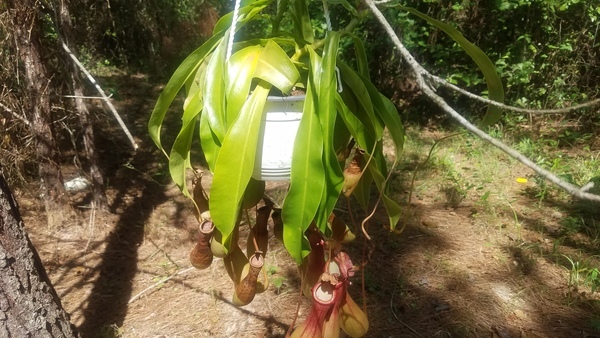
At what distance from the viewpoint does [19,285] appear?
1.33 meters

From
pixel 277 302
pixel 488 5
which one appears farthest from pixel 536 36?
pixel 277 302

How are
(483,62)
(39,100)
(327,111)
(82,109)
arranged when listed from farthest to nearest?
(82,109) < (39,100) < (483,62) < (327,111)

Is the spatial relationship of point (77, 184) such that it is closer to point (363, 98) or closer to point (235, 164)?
point (235, 164)

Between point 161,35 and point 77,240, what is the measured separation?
391cm

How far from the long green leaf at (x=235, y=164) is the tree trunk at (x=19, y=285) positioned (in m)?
0.87

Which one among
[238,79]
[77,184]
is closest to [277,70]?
[238,79]

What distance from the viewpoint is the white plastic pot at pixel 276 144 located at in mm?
867

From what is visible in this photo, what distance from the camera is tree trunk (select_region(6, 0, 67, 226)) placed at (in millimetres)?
2258

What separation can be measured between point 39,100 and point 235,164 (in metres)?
2.14

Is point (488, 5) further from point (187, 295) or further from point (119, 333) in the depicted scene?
point (119, 333)

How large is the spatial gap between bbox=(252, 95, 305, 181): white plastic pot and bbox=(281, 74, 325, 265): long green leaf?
7cm

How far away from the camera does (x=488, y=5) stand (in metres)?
3.90

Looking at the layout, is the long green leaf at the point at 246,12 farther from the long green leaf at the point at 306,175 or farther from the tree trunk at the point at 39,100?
the tree trunk at the point at 39,100

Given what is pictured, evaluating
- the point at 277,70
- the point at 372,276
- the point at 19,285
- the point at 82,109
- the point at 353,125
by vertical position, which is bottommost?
the point at 372,276
